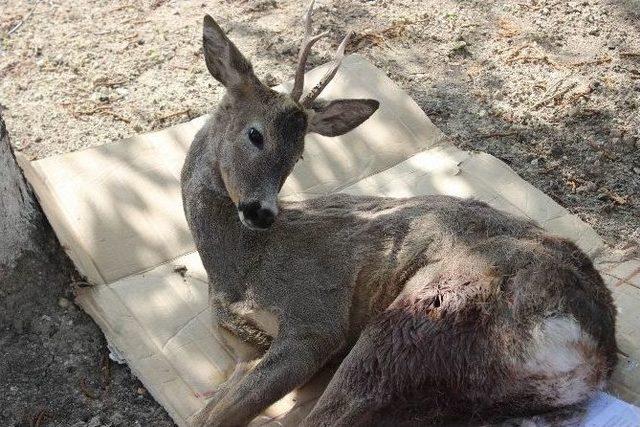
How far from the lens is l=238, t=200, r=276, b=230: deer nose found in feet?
Answer: 13.2

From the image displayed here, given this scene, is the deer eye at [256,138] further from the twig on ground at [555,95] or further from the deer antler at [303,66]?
the twig on ground at [555,95]

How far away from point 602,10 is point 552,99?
1383 millimetres

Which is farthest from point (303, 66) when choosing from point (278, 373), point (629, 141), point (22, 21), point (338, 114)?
point (22, 21)

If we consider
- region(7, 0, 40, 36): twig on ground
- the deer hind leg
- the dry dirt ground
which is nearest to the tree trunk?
the dry dirt ground

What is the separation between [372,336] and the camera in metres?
3.81

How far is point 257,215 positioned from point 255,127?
49 centimetres

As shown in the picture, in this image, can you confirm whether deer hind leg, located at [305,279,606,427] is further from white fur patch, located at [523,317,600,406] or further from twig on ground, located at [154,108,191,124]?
twig on ground, located at [154,108,191,124]

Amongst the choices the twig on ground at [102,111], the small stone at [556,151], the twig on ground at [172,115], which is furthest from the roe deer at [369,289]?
the small stone at [556,151]

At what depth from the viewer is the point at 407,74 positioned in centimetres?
666

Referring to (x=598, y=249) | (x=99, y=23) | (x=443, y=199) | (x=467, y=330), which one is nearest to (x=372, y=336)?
(x=467, y=330)

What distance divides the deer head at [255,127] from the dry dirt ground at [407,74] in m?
→ 1.26

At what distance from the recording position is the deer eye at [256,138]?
4.23m

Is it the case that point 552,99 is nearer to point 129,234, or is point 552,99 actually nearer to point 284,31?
point 284,31

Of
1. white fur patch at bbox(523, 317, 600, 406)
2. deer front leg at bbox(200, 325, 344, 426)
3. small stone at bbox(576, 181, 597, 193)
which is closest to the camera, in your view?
white fur patch at bbox(523, 317, 600, 406)
